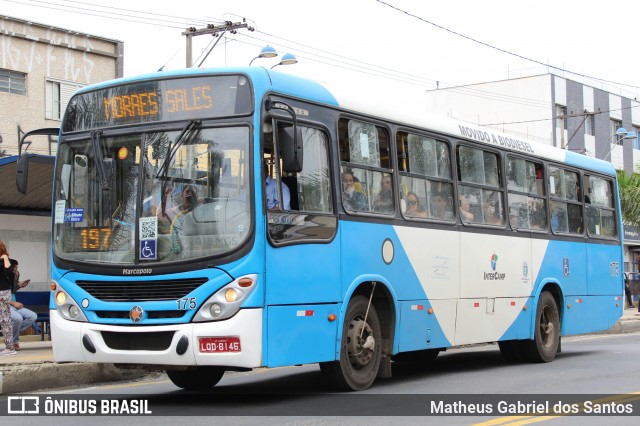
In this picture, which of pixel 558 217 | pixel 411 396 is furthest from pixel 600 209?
pixel 411 396

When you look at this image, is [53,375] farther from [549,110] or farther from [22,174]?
[549,110]

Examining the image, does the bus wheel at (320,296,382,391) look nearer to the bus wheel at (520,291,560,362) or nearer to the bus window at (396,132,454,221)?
the bus window at (396,132,454,221)

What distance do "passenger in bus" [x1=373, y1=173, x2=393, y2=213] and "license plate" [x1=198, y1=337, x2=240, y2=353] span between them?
281 cm

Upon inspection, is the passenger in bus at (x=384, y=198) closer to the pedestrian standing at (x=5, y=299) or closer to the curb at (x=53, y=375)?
the curb at (x=53, y=375)

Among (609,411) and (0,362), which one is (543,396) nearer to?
(609,411)

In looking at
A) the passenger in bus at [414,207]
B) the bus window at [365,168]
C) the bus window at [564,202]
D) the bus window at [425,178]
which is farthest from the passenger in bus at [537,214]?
the bus window at [365,168]

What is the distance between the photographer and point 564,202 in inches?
632

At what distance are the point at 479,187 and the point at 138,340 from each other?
5.88 metres

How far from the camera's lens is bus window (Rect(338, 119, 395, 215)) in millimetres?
10875

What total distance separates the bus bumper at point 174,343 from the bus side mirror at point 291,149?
141 centimetres

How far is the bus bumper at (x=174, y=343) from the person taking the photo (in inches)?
360

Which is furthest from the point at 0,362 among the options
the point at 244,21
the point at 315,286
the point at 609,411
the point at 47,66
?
the point at 47,66

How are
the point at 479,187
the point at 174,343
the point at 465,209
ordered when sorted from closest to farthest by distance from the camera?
the point at 174,343
the point at 465,209
the point at 479,187

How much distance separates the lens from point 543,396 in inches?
414
